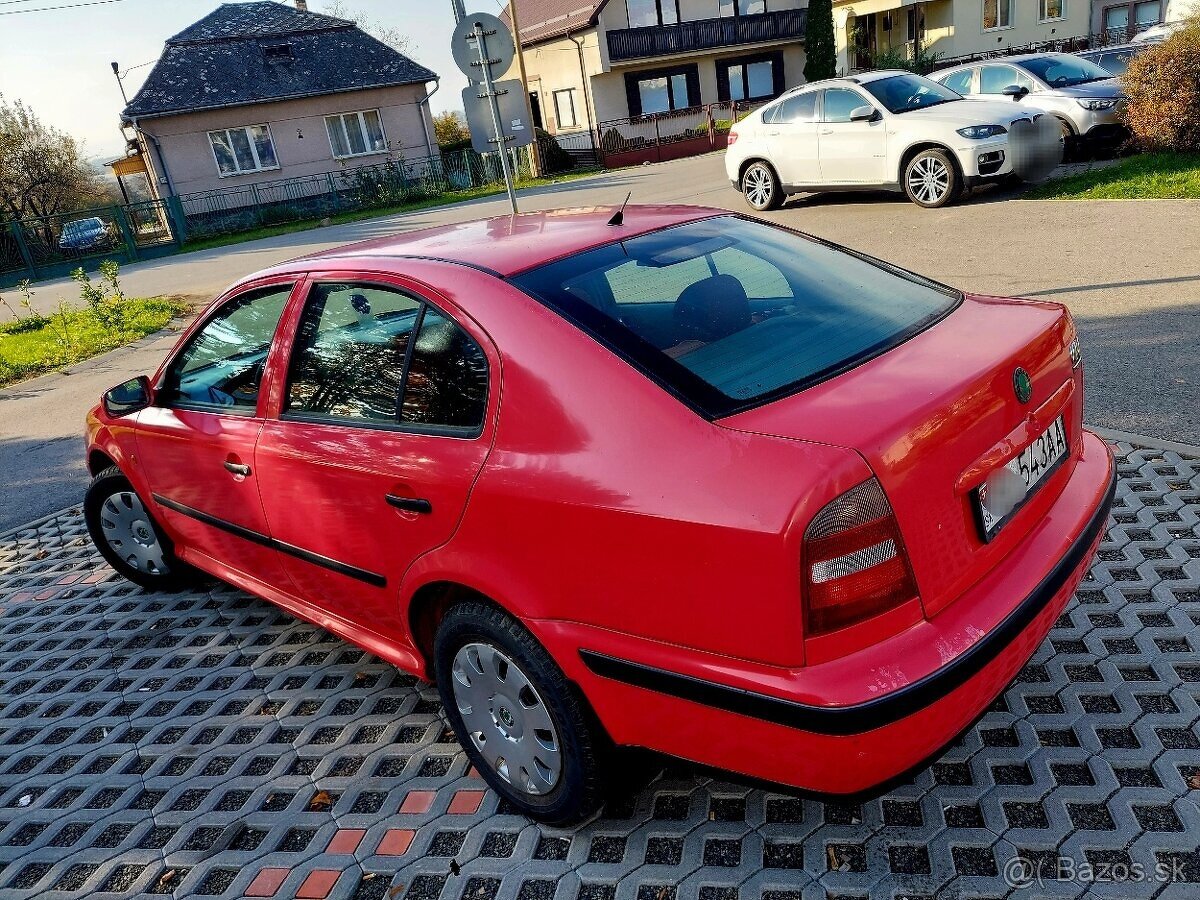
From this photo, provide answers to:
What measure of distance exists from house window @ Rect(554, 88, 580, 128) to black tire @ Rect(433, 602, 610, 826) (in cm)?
3800

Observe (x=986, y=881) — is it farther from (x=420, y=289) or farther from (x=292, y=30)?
(x=292, y=30)

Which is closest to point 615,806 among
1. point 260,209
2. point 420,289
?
point 420,289

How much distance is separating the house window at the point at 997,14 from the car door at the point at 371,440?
44.8 m

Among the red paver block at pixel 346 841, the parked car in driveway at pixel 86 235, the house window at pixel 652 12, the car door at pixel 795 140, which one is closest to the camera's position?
the red paver block at pixel 346 841

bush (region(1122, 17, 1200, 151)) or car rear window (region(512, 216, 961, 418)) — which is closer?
car rear window (region(512, 216, 961, 418))

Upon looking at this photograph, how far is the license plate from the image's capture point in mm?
2174

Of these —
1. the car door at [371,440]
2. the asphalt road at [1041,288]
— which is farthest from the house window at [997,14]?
the car door at [371,440]

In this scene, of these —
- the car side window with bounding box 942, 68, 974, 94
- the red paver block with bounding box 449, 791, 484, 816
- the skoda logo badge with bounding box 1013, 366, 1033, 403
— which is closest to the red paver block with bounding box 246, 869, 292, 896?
the red paver block with bounding box 449, 791, 484, 816

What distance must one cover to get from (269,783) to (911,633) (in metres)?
2.27

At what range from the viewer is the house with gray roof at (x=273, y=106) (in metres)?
32.3

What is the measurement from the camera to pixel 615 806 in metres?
2.70

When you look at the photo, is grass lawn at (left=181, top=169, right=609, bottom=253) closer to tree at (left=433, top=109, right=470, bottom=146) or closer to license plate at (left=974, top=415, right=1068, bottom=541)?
tree at (left=433, top=109, right=470, bottom=146)

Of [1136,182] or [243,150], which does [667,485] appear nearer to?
[1136,182]

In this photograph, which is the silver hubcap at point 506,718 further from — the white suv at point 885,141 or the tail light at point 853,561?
the white suv at point 885,141
